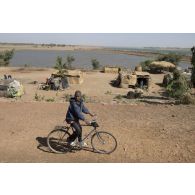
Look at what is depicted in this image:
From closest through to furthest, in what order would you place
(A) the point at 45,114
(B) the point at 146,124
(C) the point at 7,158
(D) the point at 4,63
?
(C) the point at 7,158 < (B) the point at 146,124 < (A) the point at 45,114 < (D) the point at 4,63

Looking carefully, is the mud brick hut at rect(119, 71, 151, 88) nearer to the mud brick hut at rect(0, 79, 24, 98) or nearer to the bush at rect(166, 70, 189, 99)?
the bush at rect(166, 70, 189, 99)

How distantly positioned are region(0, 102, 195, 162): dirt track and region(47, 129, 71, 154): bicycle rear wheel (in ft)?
0.71

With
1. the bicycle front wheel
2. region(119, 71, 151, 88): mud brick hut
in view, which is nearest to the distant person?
the bicycle front wheel

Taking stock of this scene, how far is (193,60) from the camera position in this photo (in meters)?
19.9

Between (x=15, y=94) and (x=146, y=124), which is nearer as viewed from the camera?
(x=146, y=124)

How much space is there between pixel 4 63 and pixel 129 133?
35.6m

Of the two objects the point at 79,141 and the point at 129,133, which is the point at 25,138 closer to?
the point at 79,141

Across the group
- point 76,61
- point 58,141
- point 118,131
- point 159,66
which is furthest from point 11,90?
point 76,61

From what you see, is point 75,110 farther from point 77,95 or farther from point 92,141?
point 92,141

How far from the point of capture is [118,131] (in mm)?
10016

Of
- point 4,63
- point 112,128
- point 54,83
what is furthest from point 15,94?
point 4,63

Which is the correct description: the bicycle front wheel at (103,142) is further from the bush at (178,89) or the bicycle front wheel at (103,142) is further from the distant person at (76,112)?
the bush at (178,89)

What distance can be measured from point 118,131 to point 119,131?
3 centimetres

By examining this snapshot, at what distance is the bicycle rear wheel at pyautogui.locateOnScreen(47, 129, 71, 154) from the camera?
8258 mm
